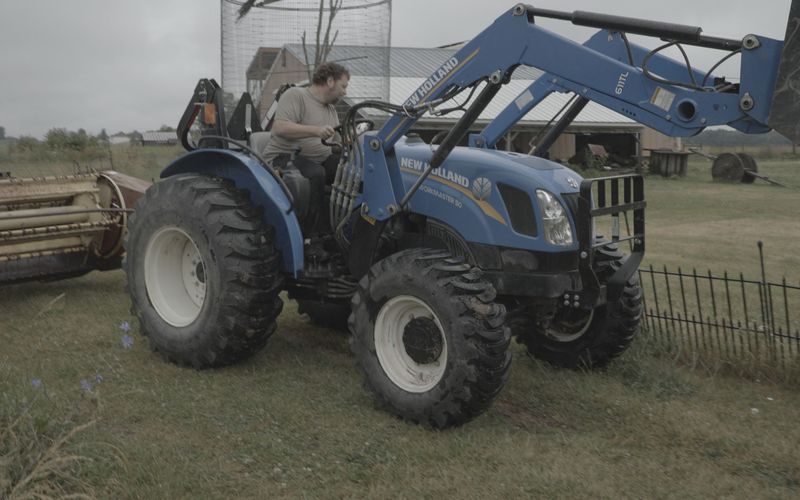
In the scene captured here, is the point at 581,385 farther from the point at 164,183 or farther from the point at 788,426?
the point at 164,183

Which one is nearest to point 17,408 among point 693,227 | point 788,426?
point 788,426

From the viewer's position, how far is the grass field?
3.77 m

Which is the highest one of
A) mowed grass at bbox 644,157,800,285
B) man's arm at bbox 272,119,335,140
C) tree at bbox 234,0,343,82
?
tree at bbox 234,0,343,82

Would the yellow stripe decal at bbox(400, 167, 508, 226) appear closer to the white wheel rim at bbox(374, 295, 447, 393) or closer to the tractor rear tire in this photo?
the white wheel rim at bbox(374, 295, 447, 393)

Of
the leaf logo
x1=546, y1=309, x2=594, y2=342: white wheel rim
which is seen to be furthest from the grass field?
the leaf logo

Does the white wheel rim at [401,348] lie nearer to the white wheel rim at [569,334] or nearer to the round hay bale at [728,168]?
the white wheel rim at [569,334]

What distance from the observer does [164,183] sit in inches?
225

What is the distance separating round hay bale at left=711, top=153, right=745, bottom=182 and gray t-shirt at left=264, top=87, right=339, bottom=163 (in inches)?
891

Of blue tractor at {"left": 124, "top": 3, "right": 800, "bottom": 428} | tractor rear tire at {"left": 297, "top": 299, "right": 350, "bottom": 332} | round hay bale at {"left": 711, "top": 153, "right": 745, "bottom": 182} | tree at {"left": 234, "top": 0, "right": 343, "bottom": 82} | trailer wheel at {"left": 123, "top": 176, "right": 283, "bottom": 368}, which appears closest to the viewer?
blue tractor at {"left": 124, "top": 3, "right": 800, "bottom": 428}

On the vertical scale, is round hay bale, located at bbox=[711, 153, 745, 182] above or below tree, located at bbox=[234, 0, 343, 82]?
below

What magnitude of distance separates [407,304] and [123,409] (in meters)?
1.67

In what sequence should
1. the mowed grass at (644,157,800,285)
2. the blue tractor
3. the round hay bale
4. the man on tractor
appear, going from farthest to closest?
the round hay bale
the mowed grass at (644,157,800,285)
the man on tractor
the blue tractor

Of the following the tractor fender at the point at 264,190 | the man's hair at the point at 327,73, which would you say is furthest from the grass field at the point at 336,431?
the man's hair at the point at 327,73

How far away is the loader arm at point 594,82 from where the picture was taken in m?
3.89
